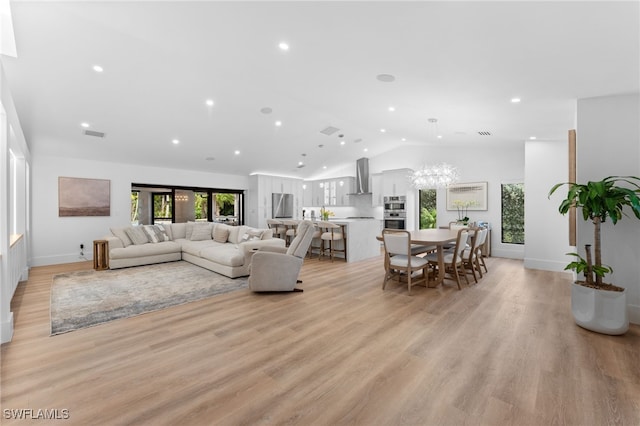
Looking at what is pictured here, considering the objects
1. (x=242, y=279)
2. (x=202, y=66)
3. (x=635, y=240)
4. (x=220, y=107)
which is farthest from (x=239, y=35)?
(x=635, y=240)

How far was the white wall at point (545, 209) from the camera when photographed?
5.60 metres

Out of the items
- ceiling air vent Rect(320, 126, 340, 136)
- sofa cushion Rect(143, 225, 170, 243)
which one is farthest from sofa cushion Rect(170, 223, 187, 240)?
ceiling air vent Rect(320, 126, 340, 136)

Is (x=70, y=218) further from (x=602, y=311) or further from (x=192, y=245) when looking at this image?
(x=602, y=311)

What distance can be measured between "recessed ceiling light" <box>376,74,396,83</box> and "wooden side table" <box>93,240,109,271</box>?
6130 millimetres

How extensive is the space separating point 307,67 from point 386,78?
102 cm

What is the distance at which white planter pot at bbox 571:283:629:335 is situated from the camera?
2.74m

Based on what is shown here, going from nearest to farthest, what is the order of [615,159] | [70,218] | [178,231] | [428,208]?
1. [615,159]
2. [70,218]
3. [178,231]
4. [428,208]

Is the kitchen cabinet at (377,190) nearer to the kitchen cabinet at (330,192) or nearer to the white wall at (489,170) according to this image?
the kitchen cabinet at (330,192)

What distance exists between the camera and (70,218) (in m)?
6.60

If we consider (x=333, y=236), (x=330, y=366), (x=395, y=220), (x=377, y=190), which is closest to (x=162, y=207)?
(x=333, y=236)

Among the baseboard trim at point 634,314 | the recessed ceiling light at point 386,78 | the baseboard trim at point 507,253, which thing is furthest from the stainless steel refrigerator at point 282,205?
the baseboard trim at point 634,314

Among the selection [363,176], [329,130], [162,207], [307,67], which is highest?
[329,130]

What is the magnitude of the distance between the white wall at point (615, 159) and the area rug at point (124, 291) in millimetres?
4848

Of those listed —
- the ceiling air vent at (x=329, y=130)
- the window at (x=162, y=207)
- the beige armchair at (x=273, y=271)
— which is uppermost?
the ceiling air vent at (x=329, y=130)
